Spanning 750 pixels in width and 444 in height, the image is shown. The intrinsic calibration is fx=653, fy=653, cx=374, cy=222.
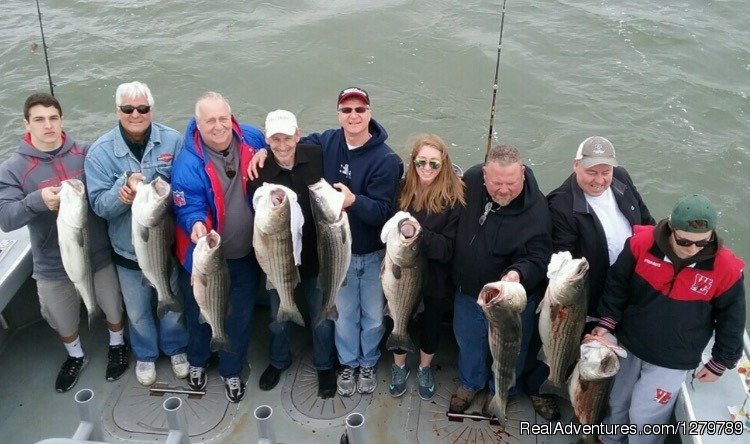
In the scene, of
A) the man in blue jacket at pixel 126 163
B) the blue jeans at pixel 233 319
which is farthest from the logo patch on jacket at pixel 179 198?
the blue jeans at pixel 233 319

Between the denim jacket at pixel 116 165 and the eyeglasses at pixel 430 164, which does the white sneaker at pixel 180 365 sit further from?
the eyeglasses at pixel 430 164

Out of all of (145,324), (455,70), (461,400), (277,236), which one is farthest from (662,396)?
(455,70)

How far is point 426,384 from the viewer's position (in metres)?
5.25

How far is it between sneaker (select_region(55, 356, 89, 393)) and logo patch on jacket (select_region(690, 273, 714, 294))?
4.75 m

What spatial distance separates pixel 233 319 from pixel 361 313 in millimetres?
986

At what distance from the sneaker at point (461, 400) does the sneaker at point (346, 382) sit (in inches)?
31.6

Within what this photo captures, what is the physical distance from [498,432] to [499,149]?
7.22 feet

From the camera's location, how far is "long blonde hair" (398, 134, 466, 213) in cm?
436

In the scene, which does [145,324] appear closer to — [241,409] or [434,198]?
[241,409]

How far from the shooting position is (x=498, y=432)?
4965 millimetres

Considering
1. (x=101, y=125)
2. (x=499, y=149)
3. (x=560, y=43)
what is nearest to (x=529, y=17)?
(x=560, y=43)

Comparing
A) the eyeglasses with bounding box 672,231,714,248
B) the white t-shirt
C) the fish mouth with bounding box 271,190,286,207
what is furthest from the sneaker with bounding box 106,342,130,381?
the eyeglasses with bounding box 672,231,714,248

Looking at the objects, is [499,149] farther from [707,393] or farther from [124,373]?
[124,373]

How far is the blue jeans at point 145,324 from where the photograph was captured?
5.10 m
